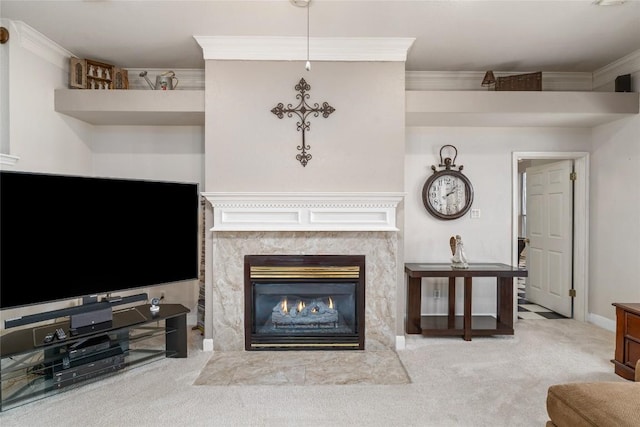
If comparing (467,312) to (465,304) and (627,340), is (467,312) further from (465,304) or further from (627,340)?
(627,340)

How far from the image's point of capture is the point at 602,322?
3.90m

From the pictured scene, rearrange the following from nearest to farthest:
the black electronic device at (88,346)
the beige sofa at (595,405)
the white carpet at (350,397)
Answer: the beige sofa at (595,405), the white carpet at (350,397), the black electronic device at (88,346)

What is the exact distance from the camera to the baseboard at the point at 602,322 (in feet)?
12.3

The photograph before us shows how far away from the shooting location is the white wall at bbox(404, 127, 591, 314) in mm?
4051

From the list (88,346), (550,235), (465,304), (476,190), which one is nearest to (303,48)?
(476,190)

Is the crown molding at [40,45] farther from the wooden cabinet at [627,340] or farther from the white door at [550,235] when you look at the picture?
the white door at [550,235]

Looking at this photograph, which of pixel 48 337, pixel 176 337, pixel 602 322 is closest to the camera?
pixel 48 337

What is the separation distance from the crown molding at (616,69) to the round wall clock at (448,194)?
1.60 metres

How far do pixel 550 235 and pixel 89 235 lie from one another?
4.83 meters

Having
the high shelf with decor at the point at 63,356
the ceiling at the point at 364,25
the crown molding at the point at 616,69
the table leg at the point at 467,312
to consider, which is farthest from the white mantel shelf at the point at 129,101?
the crown molding at the point at 616,69

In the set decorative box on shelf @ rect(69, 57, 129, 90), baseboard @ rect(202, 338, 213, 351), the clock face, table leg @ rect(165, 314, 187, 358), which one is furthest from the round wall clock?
decorative box on shelf @ rect(69, 57, 129, 90)

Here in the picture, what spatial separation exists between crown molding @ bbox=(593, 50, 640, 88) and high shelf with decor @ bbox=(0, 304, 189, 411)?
4.66 m

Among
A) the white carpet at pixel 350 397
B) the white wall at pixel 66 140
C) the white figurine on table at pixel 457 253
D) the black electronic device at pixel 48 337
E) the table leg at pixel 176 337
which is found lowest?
the white carpet at pixel 350 397

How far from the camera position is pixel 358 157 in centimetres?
329
